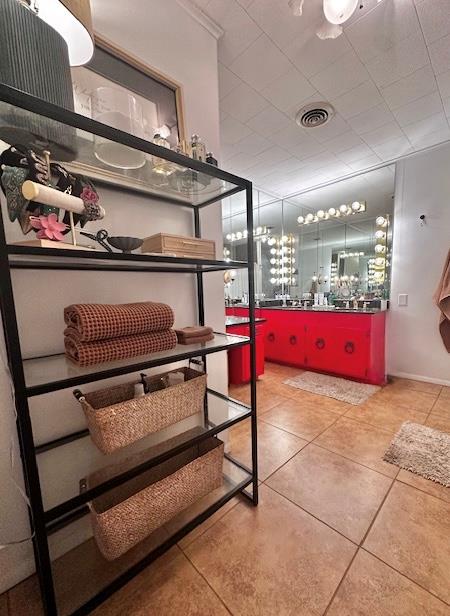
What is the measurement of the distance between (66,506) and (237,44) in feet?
7.30

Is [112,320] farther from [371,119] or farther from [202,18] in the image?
[371,119]

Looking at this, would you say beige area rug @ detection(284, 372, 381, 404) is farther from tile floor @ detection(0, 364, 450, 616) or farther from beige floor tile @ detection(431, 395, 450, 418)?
tile floor @ detection(0, 364, 450, 616)

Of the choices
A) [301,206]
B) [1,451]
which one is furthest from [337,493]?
[301,206]

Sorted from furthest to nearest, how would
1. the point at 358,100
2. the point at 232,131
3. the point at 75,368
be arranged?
the point at 232,131 < the point at 358,100 < the point at 75,368

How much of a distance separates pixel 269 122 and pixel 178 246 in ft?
5.69

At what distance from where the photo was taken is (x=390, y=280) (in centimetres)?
286

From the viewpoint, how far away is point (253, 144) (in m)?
2.30

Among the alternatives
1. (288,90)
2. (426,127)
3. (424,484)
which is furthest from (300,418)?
(426,127)

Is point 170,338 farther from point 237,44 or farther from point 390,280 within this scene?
point 390,280

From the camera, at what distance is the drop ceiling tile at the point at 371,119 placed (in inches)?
74.3

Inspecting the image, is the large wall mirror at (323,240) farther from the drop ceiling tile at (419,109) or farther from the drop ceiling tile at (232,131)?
the drop ceiling tile at (419,109)

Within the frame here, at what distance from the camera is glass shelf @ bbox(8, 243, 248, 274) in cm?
63

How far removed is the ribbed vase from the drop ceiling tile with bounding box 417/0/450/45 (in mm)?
1699

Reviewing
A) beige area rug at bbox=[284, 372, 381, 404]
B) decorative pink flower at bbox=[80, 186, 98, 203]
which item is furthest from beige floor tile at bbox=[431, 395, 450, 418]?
decorative pink flower at bbox=[80, 186, 98, 203]
